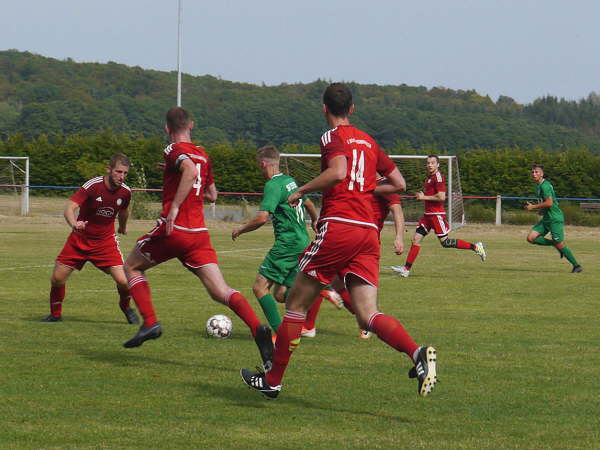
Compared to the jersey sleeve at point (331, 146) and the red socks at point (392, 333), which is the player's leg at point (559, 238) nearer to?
the red socks at point (392, 333)

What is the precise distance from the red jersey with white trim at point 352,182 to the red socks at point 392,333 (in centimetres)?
63

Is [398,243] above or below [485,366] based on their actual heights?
above

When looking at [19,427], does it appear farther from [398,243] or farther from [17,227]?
[17,227]

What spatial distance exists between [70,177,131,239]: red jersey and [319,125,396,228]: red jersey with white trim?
14.9 ft

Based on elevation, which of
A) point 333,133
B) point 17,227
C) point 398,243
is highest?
point 333,133

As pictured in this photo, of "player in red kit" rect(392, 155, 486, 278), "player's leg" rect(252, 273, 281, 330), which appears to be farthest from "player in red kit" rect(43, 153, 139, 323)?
"player in red kit" rect(392, 155, 486, 278)

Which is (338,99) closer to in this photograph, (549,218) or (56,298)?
(56,298)

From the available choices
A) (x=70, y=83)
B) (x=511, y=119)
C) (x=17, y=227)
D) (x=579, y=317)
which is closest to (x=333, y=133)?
(x=579, y=317)

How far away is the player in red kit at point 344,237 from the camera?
633 centimetres

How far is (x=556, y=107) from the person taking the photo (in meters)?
130

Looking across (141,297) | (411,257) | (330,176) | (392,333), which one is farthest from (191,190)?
(411,257)

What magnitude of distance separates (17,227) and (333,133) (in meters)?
26.6

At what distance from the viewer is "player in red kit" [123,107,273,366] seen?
25.4ft

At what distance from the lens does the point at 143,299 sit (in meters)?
8.12
